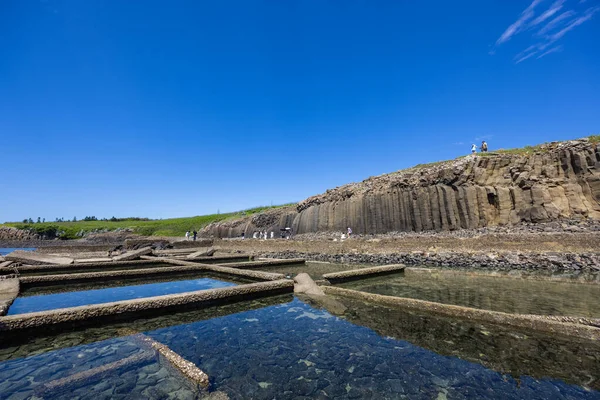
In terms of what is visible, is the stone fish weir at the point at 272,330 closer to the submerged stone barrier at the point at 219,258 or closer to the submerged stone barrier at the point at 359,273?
the submerged stone barrier at the point at 359,273

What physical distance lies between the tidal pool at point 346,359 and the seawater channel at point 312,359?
0.02m

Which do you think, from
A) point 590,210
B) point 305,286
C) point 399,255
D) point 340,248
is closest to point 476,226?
point 590,210

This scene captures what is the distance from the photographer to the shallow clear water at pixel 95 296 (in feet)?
24.9

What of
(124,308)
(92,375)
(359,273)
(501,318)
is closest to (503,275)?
(359,273)

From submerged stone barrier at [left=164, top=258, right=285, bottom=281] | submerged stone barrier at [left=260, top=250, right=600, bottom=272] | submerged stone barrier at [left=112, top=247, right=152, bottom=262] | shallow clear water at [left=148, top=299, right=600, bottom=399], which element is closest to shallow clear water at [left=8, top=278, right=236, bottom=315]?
submerged stone barrier at [left=164, top=258, right=285, bottom=281]

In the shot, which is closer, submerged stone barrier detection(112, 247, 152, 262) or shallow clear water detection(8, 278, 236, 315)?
shallow clear water detection(8, 278, 236, 315)

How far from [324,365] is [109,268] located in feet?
49.1

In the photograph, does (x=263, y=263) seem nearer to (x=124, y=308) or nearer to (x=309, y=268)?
(x=309, y=268)

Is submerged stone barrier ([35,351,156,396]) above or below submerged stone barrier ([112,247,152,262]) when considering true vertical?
below

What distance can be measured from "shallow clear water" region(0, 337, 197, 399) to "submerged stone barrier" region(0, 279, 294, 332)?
42.8 inches

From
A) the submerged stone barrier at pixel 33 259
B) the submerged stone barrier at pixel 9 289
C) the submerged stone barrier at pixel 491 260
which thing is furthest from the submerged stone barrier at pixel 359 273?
the submerged stone barrier at pixel 33 259

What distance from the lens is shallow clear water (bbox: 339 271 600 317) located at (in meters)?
7.06

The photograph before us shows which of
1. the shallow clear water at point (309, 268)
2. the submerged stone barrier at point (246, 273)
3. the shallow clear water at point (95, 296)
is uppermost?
the submerged stone barrier at point (246, 273)

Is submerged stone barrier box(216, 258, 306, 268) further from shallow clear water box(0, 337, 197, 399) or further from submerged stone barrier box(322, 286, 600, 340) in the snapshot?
shallow clear water box(0, 337, 197, 399)
